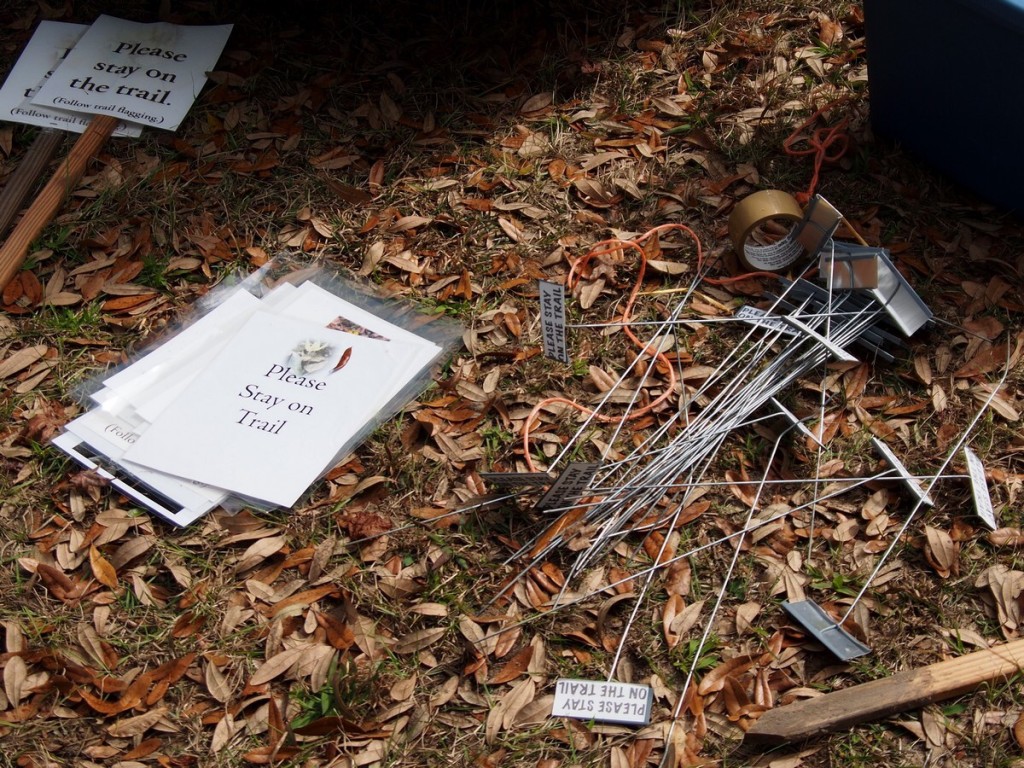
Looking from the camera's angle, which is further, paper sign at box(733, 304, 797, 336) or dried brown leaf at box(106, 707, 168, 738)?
paper sign at box(733, 304, 797, 336)

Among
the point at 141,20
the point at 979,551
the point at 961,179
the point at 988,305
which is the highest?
the point at 141,20

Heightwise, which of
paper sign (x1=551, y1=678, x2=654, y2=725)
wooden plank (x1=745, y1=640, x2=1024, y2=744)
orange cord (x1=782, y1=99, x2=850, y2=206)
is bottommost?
wooden plank (x1=745, y1=640, x2=1024, y2=744)

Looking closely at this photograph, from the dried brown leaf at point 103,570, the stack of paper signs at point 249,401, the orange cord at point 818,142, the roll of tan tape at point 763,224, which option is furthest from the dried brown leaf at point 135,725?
the orange cord at point 818,142

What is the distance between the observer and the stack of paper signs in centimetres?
196

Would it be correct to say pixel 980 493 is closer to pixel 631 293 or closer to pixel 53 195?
pixel 631 293

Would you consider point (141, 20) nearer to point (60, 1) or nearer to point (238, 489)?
point (60, 1)

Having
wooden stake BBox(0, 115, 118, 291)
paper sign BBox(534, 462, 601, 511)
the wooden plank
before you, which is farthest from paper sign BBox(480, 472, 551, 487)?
wooden stake BBox(0, 115, 118, 291)

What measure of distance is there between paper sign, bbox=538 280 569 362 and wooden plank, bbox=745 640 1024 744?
84 cm

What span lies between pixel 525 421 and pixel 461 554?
33 cm

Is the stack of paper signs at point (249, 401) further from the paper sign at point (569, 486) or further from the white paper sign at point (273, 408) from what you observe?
the paper sign at point (569, 486)

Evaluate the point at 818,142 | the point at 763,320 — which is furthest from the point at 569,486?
the point at 818,142

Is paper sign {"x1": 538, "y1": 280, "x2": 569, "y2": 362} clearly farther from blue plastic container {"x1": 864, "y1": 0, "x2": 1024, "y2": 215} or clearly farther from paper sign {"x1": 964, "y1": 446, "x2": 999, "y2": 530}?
blue plastic container {"x1": 864, "y1": 0, "x2": 1024, "y2": 215}

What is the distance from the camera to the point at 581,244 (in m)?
2.29

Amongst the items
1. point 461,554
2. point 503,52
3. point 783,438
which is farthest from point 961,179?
point 461,554
